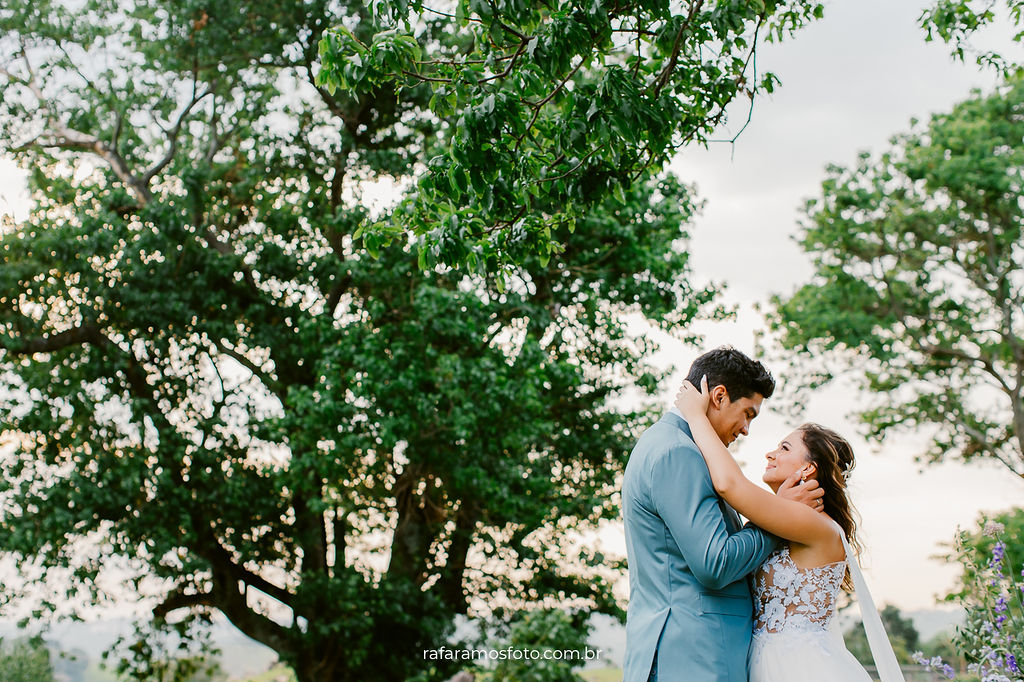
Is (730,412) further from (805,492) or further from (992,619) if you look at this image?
(992,619)

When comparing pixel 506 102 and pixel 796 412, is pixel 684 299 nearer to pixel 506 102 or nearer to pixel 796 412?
pixel 796 412

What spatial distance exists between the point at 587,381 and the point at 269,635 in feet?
19.1

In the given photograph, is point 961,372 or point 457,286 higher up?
point 961,372

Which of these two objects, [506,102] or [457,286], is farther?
[457,286]

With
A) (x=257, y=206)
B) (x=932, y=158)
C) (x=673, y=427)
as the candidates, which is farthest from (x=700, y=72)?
(x=932, y=158)

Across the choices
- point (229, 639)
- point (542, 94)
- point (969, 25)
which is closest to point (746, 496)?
point (542, 94)

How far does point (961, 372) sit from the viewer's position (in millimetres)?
16672

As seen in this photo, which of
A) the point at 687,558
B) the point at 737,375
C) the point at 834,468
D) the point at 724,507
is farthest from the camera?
the point at 834,468

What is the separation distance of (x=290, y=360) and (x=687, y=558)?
31.0 ft

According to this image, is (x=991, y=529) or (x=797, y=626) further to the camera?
(x=991, y=529)

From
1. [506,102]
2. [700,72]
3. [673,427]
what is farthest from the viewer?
[700,72]

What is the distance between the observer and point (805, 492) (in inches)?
108

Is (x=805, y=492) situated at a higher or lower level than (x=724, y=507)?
higher

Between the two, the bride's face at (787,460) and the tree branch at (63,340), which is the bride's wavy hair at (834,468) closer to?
the bride's face at (787,460)
